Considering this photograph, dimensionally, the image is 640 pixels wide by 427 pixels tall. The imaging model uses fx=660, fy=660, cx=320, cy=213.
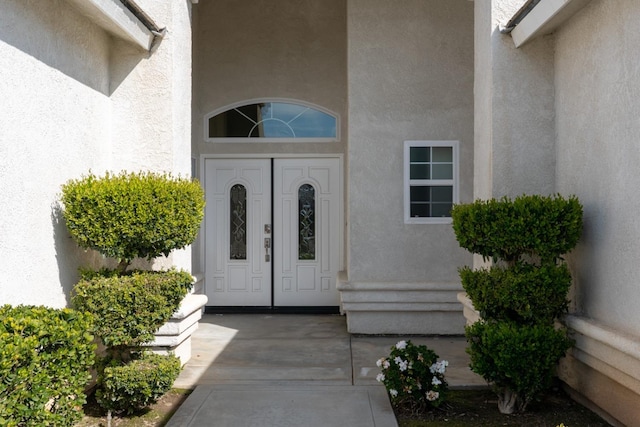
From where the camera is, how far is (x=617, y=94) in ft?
15.7

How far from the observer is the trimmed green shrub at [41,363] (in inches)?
128

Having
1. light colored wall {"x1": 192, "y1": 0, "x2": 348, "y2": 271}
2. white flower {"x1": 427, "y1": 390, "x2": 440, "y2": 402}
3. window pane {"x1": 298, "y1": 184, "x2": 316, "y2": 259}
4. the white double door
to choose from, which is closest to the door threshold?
the white double door

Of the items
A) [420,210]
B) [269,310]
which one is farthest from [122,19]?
[269,310]

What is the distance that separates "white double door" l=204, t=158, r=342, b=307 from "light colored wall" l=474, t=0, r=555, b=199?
476cm

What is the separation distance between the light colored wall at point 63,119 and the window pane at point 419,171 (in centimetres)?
323

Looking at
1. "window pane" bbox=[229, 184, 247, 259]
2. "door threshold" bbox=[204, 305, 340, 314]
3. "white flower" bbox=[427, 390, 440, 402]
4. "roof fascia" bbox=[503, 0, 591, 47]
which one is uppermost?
"roof fascia" bbox=[503, 0, 591, 47]

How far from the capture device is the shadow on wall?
458 cm

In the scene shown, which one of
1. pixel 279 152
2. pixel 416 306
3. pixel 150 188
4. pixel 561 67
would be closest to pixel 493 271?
pixel 561 67

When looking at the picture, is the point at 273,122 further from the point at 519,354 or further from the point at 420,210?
the point at 519,354

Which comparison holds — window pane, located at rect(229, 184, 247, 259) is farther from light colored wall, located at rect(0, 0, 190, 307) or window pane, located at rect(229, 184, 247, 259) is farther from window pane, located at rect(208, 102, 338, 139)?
light colored wall, located at rect(0, 0, 190, 307)

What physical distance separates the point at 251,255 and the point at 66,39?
5.71m

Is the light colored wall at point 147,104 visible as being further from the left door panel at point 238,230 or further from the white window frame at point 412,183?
the left door panel at point 238,230

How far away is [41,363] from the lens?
3.56 meters

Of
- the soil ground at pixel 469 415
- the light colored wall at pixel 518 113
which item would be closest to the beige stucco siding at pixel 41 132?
the soil ground at pixel 469 415
